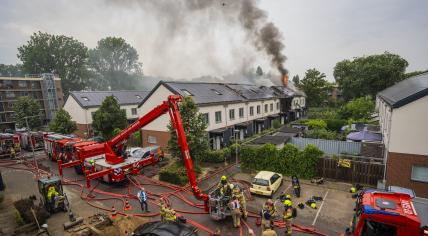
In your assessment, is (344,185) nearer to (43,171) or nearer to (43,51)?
(43,171)

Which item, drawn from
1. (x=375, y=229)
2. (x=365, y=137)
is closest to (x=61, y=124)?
(x=375, y=229)

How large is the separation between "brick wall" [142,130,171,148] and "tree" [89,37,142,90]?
53853mm

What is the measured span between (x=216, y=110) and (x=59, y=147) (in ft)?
58.6

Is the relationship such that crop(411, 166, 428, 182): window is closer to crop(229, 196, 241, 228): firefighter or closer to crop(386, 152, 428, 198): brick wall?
crop(386, 152, 428, 198): brick wall

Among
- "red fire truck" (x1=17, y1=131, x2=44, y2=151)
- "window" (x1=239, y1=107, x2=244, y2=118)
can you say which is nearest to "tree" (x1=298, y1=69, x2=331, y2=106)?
"window" (x1=239, y1=107, x2=244, y2=118)

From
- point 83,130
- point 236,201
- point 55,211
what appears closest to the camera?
point 236,201

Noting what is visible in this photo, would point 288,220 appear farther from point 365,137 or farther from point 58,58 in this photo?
point 58,58

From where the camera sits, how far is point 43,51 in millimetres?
65500

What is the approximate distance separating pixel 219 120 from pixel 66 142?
17.3 metres

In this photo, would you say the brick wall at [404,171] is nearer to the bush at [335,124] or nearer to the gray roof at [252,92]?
the gray roof at [252,92]

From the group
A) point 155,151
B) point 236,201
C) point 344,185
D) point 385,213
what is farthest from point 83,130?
point 385,213

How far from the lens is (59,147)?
23.8 metres

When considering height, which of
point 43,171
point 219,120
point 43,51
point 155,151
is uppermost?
point 43,51

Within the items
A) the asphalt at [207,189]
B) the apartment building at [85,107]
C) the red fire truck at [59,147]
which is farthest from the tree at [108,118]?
the asphalt at [207,189]
